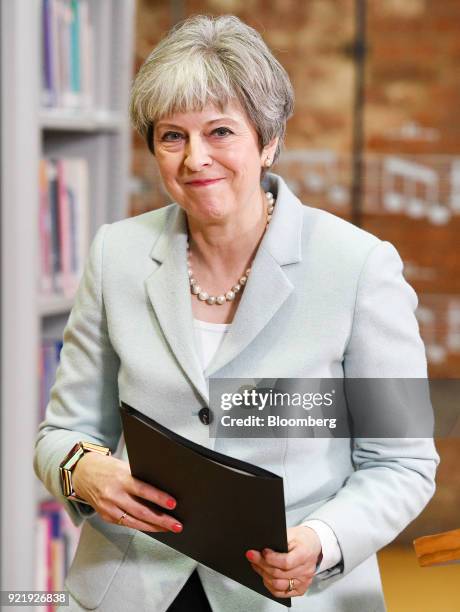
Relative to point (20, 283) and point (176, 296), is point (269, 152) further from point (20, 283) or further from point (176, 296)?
point (20, 283)

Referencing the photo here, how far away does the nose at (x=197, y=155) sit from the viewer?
1.21 meters

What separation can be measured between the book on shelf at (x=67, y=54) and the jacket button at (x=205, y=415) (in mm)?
1367

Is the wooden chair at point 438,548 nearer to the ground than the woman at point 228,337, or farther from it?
nearer to the ground

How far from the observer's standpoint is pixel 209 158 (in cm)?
122

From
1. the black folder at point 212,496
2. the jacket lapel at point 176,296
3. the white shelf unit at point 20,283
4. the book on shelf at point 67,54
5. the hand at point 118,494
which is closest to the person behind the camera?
the black folder at point 212,496

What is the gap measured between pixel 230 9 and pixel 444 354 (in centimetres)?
159

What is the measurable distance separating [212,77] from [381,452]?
1.65 feet

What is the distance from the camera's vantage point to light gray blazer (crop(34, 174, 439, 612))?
3.98 feet

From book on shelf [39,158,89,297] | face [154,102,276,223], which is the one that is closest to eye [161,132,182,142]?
face [154,102,276,223]

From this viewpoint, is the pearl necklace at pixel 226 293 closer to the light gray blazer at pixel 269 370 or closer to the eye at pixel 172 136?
the light gray blazer at pixel 269 370

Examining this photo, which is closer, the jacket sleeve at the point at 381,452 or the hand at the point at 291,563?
the hand at the point at 291,563

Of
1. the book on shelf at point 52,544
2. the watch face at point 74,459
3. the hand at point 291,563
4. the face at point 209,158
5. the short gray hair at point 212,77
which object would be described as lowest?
the book on shelf at point 52,544

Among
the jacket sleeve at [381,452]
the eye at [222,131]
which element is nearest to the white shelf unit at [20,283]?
the eye at [222,131]

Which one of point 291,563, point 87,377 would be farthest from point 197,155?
point 291,563
